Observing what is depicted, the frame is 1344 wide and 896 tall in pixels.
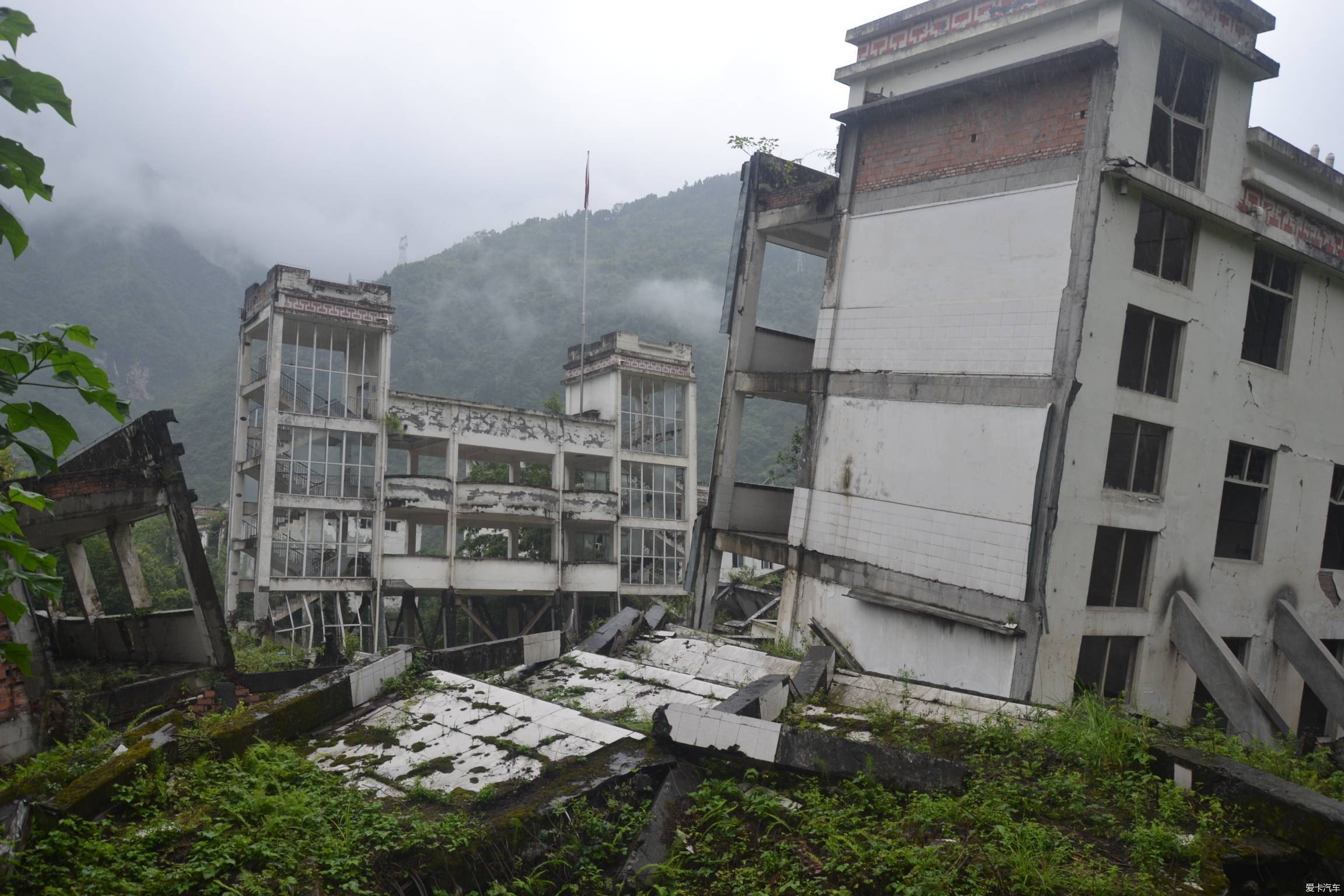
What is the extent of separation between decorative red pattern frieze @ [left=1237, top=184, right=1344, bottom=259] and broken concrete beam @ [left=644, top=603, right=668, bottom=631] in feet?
31.8

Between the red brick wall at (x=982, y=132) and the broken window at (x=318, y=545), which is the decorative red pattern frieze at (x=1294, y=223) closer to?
the red brick wall at (x=982, y=132)

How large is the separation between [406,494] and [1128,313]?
21017 mm

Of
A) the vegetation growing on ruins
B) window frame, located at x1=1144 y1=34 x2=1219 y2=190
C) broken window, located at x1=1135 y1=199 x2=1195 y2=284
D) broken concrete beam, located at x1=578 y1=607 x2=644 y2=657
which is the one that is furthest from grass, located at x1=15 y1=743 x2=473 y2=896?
window frame, located at x1=1144 y1=34 x2=1219 y2=190

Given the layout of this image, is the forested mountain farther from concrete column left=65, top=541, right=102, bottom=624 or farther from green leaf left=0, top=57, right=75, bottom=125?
green leaf left=0, top=57, right=75, bottom=125

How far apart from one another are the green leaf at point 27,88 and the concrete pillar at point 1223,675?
41.8ft

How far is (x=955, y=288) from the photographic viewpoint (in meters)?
12.0

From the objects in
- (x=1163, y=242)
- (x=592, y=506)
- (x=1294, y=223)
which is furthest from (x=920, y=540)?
(x=592, y=506)

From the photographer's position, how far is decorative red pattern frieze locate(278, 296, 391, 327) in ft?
86.0

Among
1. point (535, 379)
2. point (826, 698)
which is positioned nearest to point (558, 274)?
point (535, 379)

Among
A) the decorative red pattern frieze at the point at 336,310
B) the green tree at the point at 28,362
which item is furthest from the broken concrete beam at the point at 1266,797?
the decorative red pattern frieze at the point at 336,310

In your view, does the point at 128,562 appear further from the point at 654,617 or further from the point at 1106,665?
the point at 1106,665

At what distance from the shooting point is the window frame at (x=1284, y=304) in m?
13.5

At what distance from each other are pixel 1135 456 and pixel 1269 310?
4.06m

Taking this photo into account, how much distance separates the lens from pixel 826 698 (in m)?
8.54
